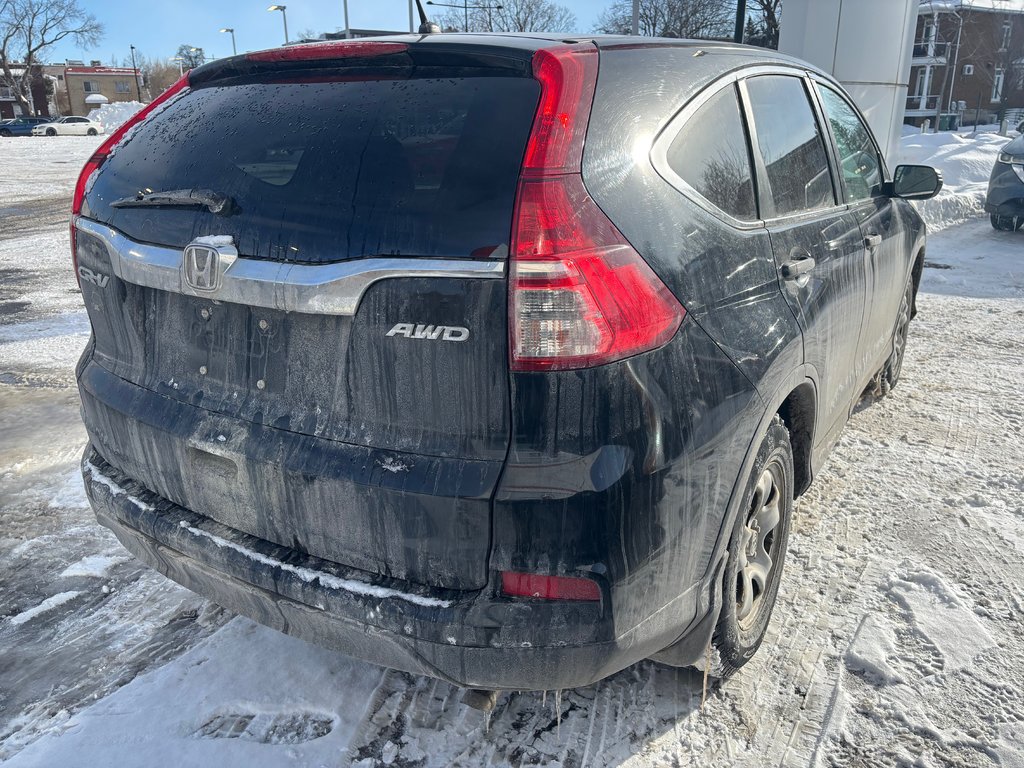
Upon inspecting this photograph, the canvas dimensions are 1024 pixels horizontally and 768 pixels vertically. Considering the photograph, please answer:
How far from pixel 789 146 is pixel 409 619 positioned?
2166 mm

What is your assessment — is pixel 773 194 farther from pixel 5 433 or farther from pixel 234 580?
pixel 5 433

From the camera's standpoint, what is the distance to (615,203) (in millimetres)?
1851

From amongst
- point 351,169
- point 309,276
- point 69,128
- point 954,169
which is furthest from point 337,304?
point 69,128


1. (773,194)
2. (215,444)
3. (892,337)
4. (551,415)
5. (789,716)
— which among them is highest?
(773,194)

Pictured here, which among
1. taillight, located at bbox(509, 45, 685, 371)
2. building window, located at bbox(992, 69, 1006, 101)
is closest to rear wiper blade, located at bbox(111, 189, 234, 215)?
taillight, located at bbox(509, 45, 685, 371)

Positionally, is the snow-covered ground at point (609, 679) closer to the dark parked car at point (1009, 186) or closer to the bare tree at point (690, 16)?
the dark parked car at point (1009, 186)

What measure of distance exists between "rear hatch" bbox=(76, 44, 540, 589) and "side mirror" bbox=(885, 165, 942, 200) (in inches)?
114

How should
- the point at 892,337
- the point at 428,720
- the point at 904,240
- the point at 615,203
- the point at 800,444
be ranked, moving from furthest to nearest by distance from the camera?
the point at 892,337
the point at 904,240
the point at 800,444
the point at 428,720
the point at 615,203

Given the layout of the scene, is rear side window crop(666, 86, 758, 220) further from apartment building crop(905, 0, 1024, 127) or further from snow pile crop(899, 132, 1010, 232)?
apartment building crop(905, 0, 1024, 127)

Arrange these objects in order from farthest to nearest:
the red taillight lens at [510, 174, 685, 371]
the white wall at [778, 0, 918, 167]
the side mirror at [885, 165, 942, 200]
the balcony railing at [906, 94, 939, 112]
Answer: the balcony railing at [906, 94, 939, 112] → the white wall at [778, 0, 918, 167] → the side mirror at [885, 165, 942, 200] → the red taillight lens at [510, 174, 685, 371]

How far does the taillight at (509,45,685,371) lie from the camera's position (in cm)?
172

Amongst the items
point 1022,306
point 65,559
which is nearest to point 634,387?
point 65,559

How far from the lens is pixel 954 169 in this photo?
1648 cm

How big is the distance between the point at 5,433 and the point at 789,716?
4233 millimetres
